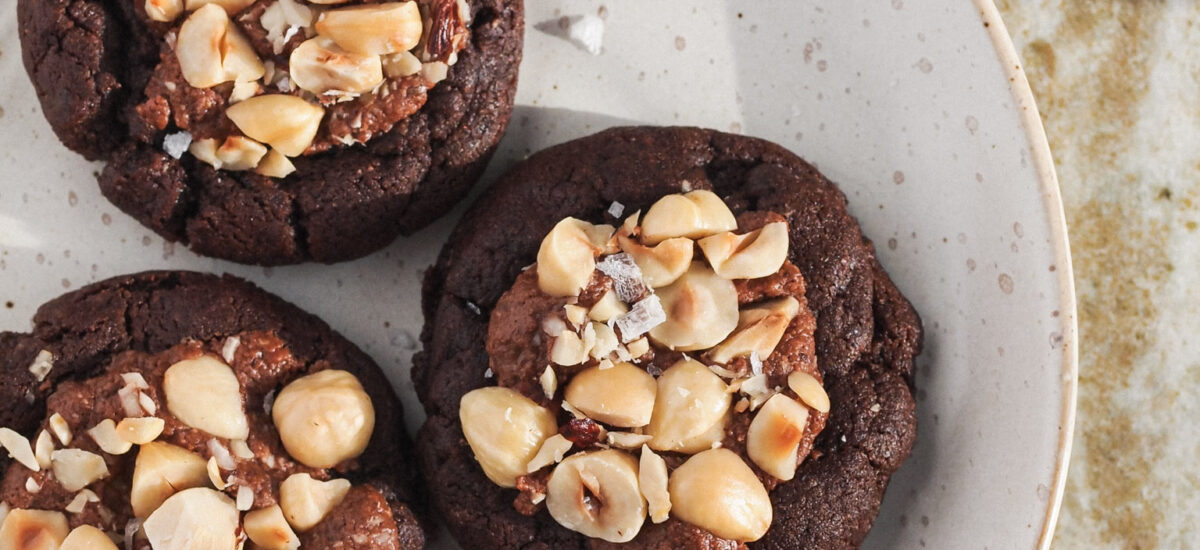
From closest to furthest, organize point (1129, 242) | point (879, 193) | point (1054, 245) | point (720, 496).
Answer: point (720, 496) → point (1054, 245) → point (879, 193) → point (1129, 242)

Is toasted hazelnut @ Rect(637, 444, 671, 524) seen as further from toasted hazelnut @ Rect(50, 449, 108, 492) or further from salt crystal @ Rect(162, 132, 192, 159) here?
salt crystal @ Rect(162, 132, 192, 159)

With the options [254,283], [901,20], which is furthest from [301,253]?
[901,20]

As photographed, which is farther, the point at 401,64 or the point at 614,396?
the point at 401,64

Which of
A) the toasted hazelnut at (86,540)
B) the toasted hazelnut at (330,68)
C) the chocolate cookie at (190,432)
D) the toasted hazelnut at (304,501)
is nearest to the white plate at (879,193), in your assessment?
the chocolate cookie at (190,432)

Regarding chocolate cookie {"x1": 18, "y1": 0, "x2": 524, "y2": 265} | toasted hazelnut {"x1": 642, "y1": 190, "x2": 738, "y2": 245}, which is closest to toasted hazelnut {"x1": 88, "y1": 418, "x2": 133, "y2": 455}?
chocolate cookie {"x1": 18, "y1": 0, "x2": 524, "y2": 265}

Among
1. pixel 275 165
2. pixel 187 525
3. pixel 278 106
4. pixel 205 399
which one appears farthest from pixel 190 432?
pixel 278 106

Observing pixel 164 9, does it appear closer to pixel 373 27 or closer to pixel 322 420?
pixel 373 27

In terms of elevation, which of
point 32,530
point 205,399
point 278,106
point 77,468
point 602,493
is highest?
point 278,106

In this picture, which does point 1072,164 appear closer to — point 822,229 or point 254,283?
point 822,229
